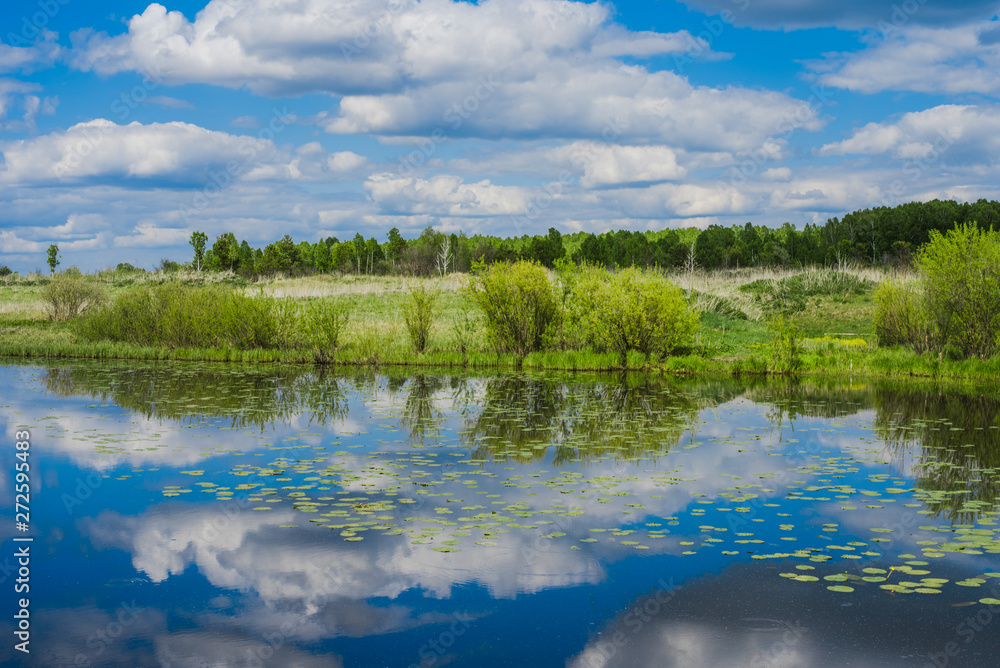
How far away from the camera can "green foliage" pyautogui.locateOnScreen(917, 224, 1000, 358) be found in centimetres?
2109

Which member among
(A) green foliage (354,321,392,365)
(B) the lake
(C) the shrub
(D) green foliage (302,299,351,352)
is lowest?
(B) the lake

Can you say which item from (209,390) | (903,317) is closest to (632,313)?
(903,317)

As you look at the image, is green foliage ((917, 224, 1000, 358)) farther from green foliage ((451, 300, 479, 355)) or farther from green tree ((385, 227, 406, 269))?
green tree ((385, 227, 406, 269))

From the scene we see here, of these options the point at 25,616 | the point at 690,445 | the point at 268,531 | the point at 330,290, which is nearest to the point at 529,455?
the point at 690,445

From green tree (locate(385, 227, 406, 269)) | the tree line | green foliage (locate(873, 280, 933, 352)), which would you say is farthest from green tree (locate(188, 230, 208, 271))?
green foliage (locate(873, 280, 933, 352))

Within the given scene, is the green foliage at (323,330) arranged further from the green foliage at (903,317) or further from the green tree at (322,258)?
the green tree at (322,258)

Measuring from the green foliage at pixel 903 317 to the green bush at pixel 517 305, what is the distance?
34.6 feet

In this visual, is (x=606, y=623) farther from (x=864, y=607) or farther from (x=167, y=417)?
(x=167, y=417)

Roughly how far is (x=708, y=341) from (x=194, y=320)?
60.0ft

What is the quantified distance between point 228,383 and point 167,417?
5.29 metres

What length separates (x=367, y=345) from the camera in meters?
24.9

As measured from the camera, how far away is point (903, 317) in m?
23.3

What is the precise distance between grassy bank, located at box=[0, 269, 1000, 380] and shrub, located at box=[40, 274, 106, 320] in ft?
2.72

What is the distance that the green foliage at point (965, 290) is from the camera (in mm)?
21094
